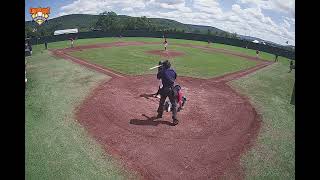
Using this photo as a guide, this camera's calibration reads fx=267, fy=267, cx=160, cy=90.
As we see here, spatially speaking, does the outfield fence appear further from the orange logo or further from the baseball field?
the baseball field

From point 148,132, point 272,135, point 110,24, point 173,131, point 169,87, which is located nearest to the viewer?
point 148,132

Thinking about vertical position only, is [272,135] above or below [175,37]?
below

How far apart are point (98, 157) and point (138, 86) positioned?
24.8 feet

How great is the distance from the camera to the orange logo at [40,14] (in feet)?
180

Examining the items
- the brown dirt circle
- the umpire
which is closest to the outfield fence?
the brown dirt circle

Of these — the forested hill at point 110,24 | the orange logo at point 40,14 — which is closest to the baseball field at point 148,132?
the orange logo at point 40,14

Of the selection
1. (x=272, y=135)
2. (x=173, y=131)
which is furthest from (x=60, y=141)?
(x=272, y=135)

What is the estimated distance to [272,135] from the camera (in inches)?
368

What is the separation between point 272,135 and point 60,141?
279 inches

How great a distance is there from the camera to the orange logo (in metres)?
54.9

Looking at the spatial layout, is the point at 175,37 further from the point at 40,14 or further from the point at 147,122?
the point at 147,122
